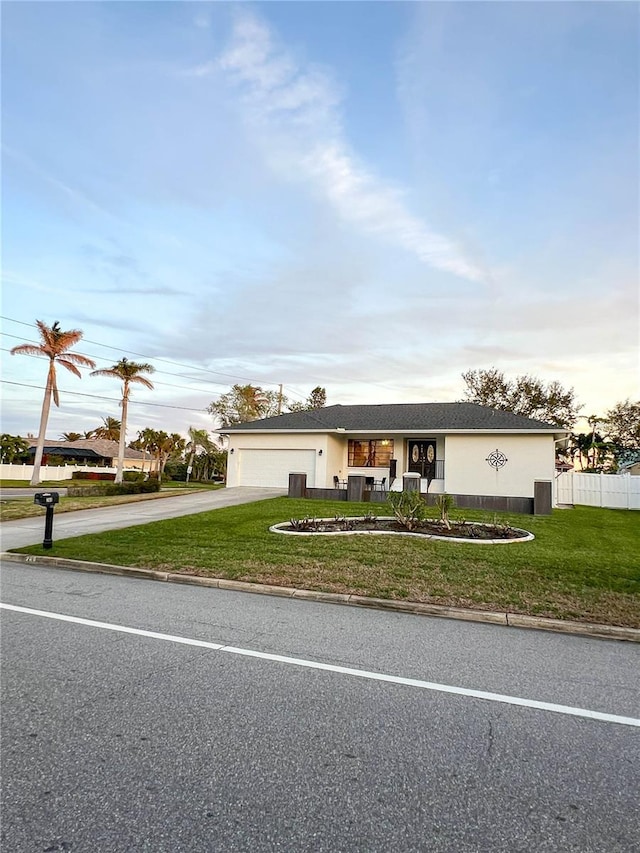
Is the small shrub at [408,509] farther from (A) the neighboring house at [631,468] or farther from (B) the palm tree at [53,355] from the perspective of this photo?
(A) the neighboring house at [631,468]

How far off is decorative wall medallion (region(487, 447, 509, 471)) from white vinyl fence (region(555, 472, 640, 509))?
3.90 meters

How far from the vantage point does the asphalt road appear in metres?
2.10

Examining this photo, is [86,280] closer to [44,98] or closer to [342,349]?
[44,98]

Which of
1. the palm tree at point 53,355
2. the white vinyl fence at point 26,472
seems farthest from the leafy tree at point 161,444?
the palm tree at point 53,355

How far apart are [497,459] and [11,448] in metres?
43.1

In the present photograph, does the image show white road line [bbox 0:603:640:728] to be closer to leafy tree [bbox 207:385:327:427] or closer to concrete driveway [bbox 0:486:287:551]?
concrete driveway [bbox 0:486:287:551]

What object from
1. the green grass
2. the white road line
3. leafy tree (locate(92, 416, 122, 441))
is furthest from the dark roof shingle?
leafy tree (locate(92, 416, 122, 441))

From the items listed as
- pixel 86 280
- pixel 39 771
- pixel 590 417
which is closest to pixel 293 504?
pixel 86 280

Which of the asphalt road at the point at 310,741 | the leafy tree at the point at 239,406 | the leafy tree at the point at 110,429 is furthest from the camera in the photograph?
the leafy tree at the point at 110,429

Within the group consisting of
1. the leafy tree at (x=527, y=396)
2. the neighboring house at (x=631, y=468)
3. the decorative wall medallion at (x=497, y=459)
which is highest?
the leafy tree at (x=527, y=396)

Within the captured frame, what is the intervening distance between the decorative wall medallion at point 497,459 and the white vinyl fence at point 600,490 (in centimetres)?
390

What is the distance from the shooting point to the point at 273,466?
22922 millimetres

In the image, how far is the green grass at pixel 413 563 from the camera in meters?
6.06

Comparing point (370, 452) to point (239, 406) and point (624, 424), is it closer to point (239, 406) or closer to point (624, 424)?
point (624, 424)
